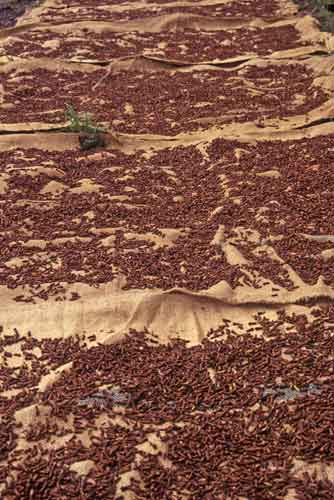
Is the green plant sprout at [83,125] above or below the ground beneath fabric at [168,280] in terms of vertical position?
above

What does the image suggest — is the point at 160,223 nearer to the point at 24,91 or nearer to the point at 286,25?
the point at 24,91

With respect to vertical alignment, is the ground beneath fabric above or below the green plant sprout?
below

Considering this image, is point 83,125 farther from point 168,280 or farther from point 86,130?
point 168,280

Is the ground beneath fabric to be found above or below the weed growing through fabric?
below

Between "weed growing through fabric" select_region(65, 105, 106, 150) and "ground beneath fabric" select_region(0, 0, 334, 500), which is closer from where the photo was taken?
"ground beneath fabric" select_region(0, 0, 334, 500)

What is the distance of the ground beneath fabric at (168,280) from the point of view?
11.9 ft

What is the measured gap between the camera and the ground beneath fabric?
11.9 ft

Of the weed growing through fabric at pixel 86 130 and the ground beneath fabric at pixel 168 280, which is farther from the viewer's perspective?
the weed growing through fabric at pixel 86 130

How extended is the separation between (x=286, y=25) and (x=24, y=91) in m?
4.52

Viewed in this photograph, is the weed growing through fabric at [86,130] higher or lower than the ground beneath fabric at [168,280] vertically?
higher

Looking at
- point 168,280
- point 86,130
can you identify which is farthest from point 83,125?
point 168,280

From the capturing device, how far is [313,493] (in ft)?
11.3

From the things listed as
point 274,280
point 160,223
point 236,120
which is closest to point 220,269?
point 274,280

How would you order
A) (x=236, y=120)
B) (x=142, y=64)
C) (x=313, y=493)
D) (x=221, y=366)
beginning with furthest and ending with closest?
(x=142, y=64) < (x=236, y=120) < (x=221, y=366) < (x=313, y=493)
